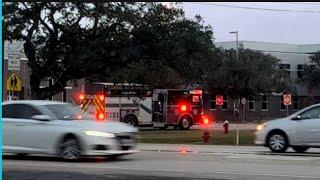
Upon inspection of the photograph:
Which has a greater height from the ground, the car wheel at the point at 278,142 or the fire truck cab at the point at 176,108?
the fire truck cab at the point at 176,108

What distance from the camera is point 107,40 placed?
1309 inches

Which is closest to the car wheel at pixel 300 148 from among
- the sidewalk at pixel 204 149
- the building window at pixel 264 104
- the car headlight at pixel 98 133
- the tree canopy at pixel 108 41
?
the sidewalk at pixel 204 149

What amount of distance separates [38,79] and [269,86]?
34086mm

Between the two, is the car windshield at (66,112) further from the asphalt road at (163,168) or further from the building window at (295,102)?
the building window at (295,102)

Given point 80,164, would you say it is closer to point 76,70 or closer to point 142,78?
point 76,70

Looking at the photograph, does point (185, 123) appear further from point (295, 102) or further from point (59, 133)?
point (295, 102)

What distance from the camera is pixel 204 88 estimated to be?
2576 inches

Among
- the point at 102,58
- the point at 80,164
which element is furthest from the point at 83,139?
the point at 102,58

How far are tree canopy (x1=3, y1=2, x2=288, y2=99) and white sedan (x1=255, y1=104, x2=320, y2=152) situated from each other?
1434 cm

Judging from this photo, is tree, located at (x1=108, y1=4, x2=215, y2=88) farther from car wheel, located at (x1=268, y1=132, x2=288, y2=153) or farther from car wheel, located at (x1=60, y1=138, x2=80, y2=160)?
car wheel, located at (x1=60, y1=138, x2=80, y2=160)

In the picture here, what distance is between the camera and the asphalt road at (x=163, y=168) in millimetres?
12133

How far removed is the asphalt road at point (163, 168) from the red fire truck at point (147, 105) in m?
23.7

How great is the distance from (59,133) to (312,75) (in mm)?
62160

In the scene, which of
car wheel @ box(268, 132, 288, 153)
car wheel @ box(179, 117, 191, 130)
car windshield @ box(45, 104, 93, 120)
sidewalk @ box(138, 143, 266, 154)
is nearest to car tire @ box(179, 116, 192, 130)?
car wheel @ box(179, 117, 191, 130)
